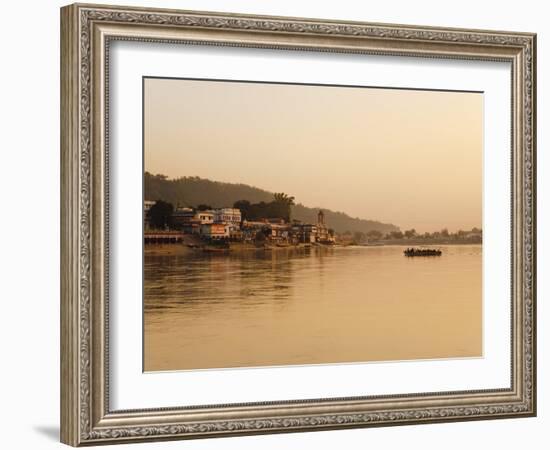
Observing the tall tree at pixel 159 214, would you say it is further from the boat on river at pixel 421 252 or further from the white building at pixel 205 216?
→ the boat on river at pixel 421 252

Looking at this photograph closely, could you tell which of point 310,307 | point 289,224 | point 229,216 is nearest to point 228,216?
point 229,216

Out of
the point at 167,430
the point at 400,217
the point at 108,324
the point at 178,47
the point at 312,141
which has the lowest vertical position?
the point at 167,430

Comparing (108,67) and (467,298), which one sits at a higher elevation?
(108,67)

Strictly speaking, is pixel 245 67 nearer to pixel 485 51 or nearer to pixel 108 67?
pixel 108 67

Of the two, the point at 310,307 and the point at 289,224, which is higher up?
the point at 289,224

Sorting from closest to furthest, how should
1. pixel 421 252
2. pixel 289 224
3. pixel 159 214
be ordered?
1. pixel 159 214
2. pixel 289 224
3. pixel 421 252

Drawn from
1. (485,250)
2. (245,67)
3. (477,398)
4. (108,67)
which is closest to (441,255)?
(485,250)

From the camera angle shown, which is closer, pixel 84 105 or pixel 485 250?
pixel 84 105

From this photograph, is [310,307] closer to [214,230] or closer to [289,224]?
[289,224]
